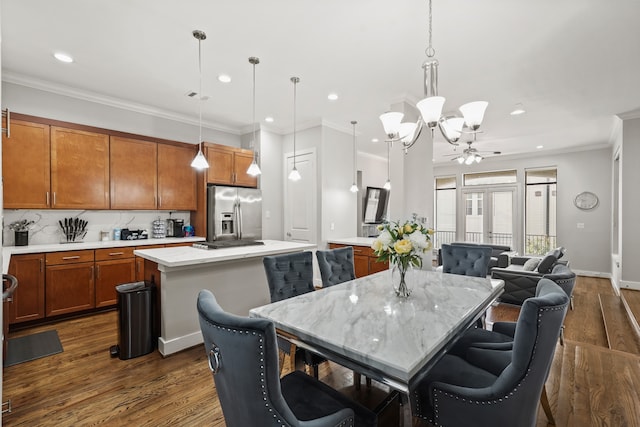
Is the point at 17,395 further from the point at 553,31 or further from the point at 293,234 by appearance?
the point at 553,31

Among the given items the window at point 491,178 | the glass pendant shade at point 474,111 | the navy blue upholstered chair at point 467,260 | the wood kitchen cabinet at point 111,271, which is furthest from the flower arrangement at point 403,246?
the window at point 491,178

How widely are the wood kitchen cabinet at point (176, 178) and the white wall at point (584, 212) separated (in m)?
7.93

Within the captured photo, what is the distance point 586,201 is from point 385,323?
7.69 m

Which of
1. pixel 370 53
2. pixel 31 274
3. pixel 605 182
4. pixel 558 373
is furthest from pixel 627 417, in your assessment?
pixel 605 182

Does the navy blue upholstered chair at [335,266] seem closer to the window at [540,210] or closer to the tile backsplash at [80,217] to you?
the tile backsplash at [80,217]

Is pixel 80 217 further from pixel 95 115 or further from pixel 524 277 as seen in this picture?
pixel 524 277

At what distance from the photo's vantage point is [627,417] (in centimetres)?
203

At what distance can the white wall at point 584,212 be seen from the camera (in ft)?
21.8

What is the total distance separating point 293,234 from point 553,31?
4.30 meters

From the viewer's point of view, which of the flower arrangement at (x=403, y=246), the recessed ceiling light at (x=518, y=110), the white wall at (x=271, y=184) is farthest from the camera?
the white wall at (x=271, y=184)

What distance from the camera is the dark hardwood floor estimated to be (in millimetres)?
2039

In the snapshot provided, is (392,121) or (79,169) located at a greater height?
(392,121)

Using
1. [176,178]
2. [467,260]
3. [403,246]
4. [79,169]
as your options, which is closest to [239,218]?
[176,178]

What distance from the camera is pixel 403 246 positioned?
2004 millimetres
